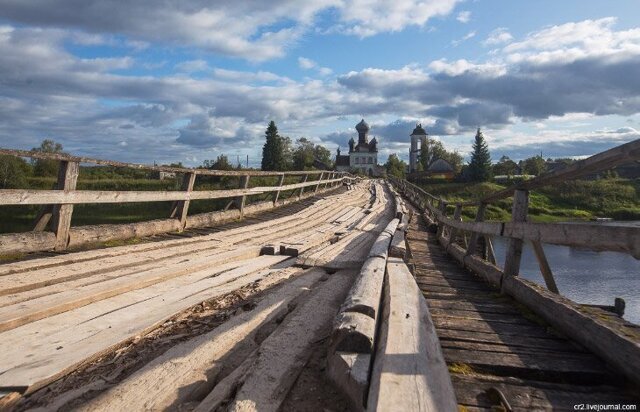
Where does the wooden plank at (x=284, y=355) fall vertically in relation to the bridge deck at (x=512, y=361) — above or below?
below

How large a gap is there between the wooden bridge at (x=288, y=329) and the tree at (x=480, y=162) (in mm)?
98398

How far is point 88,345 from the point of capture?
2777 millimetres

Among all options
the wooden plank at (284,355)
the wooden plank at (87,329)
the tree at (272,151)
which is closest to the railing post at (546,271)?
the wooden plank at (284,355)

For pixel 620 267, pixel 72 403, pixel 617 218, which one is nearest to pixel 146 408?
pixel 72 403

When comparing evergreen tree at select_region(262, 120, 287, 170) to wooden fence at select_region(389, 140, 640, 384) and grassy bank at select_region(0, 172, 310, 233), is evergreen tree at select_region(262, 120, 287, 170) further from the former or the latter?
wooden fence at select_region(389, 140, 640, 384)

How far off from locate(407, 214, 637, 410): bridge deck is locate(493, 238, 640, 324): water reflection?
1714 cm

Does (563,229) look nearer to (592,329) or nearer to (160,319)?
(592,329)

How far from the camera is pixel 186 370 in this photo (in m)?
2.42

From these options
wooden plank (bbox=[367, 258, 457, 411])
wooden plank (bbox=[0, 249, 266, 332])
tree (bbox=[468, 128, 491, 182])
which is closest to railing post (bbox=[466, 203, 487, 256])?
wooden plank (bbox=[367, 258, 457, 411])

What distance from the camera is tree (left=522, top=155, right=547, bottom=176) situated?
120 metres

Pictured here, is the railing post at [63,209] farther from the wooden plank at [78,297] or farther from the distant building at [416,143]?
the distant building at [416,143]

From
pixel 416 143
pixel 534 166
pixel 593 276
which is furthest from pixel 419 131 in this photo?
pixel 593 276

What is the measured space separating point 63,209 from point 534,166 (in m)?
134

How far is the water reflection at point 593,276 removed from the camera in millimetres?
22531
